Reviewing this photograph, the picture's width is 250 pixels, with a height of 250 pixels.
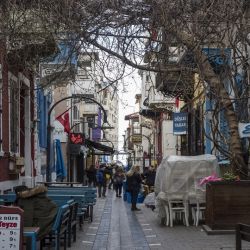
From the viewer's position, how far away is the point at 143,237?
1408cm

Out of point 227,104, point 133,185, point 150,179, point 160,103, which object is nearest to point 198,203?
point 227,104

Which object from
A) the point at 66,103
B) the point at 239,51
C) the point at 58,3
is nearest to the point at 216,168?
the point at 239,51

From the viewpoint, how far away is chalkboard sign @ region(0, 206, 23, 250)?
7.59 metres

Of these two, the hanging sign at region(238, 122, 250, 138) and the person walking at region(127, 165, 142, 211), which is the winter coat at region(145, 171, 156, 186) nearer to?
the person walking at region(127, 165, 142, 211)

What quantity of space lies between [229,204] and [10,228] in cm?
694

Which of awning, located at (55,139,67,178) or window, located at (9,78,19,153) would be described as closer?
window, located at (9,78,19,153)

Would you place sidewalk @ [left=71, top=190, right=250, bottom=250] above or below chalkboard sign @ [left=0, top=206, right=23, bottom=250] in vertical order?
below

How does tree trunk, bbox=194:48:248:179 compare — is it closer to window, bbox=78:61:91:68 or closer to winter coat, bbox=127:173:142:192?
window, bbox=78:61:91:68

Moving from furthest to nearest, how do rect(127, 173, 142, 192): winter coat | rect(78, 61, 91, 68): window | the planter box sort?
rect(127, 173, 142, 192): winter coat < rect(78, 61, 91, 68): window < the planter box

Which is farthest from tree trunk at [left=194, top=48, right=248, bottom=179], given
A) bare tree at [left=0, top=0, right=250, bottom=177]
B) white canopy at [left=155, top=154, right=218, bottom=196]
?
white canopy at [left=155, top=154, right=218, bottom=196]

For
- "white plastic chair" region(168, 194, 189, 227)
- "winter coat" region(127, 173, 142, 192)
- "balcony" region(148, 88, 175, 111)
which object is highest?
"balcony" region(148, 88, 175, 111)

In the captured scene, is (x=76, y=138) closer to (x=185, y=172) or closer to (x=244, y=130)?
(x=185, y=172)

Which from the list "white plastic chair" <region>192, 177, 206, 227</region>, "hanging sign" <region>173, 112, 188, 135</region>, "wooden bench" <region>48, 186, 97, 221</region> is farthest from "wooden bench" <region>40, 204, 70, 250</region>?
"hanging sign" <region>173, 112, 188, 135</region>

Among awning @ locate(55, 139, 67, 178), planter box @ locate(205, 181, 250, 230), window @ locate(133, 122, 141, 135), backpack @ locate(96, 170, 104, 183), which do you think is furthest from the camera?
window @ locate(133, 122, 141, 135)
